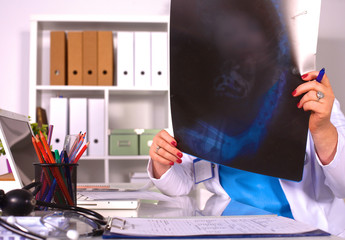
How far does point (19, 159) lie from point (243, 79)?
58 cm

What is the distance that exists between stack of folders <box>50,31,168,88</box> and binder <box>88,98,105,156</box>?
0.50 feet

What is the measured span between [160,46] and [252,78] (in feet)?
6.03

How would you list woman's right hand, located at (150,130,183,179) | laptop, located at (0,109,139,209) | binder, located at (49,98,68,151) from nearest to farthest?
1. laptop, located at (0,109,139,209)
2. woman's right hand, located at (150,130,183,179)
3. binder, located at (49,98,68,151)

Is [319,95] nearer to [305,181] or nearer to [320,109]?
[320,109]

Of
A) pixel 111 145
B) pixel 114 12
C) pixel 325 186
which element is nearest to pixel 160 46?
pixel 114 12

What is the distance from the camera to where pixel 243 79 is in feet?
2.42

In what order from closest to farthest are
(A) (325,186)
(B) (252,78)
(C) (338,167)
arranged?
(B) (252,78) → (C) (338,167) → (A) (325,186)

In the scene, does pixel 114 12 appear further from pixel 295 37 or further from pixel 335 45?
pixel 295 37

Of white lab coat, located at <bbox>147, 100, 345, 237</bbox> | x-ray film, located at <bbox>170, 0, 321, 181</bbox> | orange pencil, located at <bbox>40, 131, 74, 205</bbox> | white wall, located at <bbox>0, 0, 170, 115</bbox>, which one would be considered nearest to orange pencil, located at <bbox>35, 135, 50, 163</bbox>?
orange pencil, located at <bbox>40, 131, 74, 205</bbox>

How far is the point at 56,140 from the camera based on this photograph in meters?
2.44

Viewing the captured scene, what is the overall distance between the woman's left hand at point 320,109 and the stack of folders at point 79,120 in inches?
71.5

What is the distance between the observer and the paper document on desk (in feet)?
1.58

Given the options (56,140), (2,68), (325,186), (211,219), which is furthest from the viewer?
(2,68)

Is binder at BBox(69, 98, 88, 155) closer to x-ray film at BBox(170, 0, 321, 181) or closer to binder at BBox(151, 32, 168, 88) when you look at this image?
binder at BBox(151, 32, 168, 88)
